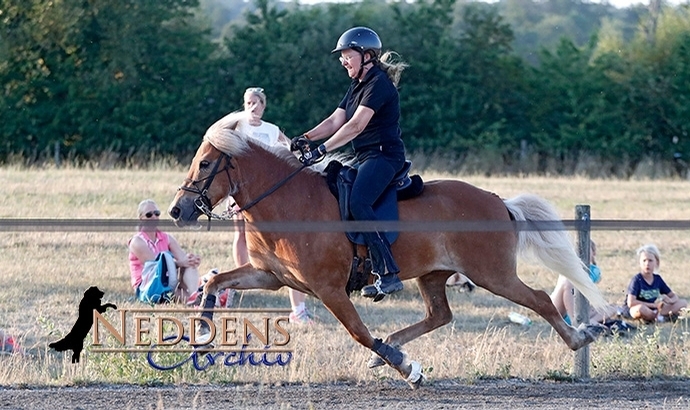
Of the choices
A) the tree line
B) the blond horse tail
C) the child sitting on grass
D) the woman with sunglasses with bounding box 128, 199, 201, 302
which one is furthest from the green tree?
the blond horse tail

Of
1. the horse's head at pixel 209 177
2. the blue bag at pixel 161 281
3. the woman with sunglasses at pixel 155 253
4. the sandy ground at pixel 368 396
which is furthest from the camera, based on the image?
the woman with sunglasses at pixel 155 253

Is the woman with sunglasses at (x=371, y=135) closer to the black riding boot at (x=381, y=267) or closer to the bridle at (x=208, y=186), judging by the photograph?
the black riding boot at (x=381, y=267)

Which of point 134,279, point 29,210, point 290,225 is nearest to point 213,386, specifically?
point 290,225

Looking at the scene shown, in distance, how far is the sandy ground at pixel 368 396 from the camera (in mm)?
7121

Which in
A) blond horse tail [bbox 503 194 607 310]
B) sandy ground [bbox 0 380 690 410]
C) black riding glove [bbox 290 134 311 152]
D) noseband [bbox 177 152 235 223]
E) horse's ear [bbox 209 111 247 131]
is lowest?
sandy ground [bbox 0 380 690 410]

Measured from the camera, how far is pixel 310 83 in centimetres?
3316

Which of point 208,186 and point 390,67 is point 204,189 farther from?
point 390,67

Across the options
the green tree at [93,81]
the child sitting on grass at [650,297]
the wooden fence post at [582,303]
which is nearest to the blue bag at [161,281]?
the wooden fence post at [582,303]

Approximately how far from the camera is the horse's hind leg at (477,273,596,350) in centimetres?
806

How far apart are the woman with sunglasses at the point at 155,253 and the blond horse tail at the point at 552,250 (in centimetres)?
355

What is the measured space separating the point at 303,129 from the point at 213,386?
25262 millimetres

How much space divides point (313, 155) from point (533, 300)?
1959 millimetres

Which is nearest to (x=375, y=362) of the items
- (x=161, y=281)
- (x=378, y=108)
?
(x=378, y=108)

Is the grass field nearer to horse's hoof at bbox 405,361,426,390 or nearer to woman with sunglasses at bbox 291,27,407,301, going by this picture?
horse's hoof at bbox 405,361,426,390
